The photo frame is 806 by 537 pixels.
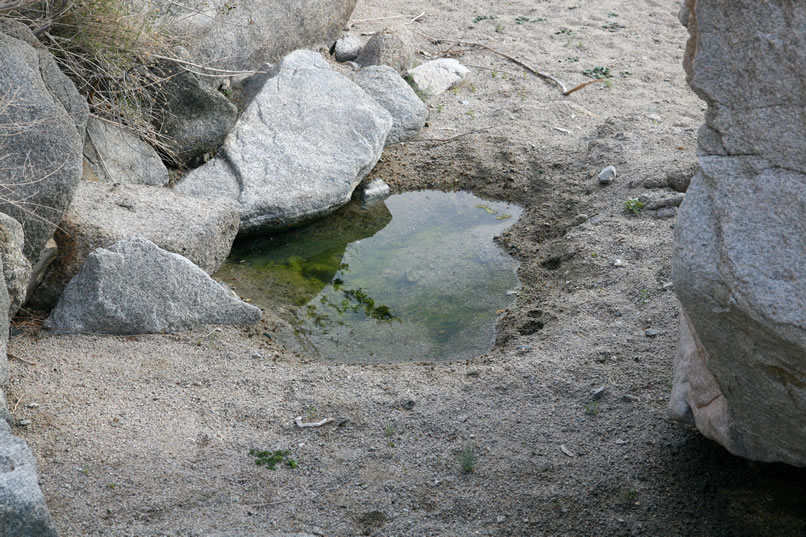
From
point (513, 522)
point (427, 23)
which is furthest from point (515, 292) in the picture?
point (427, 23)

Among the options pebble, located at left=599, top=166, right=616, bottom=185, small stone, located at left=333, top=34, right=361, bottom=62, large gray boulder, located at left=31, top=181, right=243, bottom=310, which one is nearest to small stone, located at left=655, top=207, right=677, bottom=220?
pebble, located at left=599, top=166, right=616, bottom=185

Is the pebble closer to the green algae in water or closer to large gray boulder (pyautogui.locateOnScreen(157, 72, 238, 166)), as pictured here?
the green algae in water

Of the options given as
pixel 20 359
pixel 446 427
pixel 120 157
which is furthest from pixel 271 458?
pixel 120 157

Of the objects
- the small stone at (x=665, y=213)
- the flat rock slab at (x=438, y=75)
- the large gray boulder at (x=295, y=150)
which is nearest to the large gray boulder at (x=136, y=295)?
the large gray boulder at (x=295, y=150)

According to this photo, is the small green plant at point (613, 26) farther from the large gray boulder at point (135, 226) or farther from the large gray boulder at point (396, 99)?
the large gray boulder at point (135, 226)

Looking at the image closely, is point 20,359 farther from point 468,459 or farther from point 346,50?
point 346,50

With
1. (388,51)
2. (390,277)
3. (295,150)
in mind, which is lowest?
(390,277)

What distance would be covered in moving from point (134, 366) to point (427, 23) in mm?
5585

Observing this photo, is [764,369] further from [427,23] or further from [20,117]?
[427,23]

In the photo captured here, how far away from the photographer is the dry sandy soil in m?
2.89

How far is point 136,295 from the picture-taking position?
13.7 ft

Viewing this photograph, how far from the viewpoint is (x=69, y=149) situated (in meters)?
4.19

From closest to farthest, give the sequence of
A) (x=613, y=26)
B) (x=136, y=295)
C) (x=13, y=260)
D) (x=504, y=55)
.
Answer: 1. (x=13, y=260)
2. (x=136, y=295)
3. (x=504, y=55)
4. (x=613, y=26)

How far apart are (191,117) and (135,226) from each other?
143 cm
